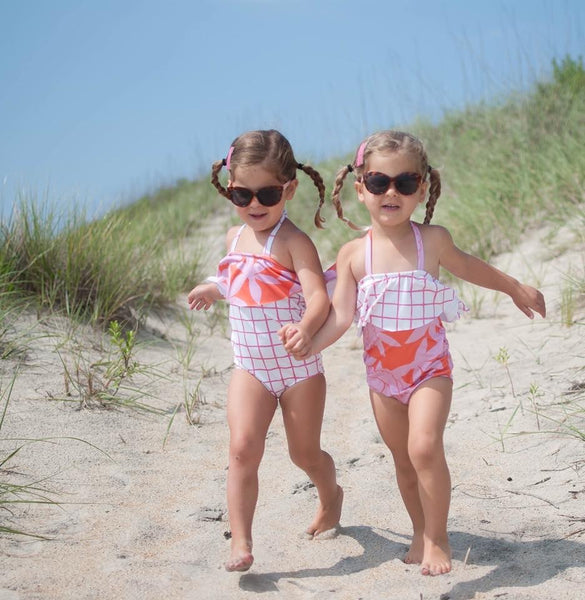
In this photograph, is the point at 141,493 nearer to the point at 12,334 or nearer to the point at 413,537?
the point at 413,537

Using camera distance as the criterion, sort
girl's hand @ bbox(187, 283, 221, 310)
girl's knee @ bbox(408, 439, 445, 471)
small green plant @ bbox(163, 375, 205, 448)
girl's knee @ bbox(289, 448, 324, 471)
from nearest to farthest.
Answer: girl's knee @ bbox(408, 439, 445, 471) < girl's knee @ bbox(289, 448, 324, 471) < girl's hand @ bbox(187, 283, 221, 310) < small green plant @ bbox(163, 375, 205, 448)

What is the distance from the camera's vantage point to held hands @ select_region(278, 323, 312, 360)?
105 inches

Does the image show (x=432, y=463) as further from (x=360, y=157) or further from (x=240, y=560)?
(x=360, y=157)

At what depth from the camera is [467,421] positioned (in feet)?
14.0

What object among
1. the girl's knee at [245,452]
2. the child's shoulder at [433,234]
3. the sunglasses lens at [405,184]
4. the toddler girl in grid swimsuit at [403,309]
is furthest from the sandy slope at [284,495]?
the sunglasses lens at [405,184]

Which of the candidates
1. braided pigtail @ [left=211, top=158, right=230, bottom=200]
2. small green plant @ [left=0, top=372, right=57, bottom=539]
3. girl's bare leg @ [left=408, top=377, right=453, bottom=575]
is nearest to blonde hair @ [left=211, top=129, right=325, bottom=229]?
braided pigtail @ [left=211, top=158, right=230, bottom=200]

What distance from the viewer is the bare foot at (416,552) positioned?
2.89 metres

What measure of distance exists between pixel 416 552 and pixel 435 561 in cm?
17

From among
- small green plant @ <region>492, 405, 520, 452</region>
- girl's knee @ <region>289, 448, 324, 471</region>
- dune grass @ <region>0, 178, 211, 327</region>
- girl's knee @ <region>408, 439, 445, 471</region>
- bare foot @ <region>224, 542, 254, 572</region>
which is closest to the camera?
girl's knee @ <region>408, 439, 445, 471</region>

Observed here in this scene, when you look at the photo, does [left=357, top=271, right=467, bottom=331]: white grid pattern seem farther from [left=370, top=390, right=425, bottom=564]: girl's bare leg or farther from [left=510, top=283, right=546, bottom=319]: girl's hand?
[left=510, top=283, right=546, bottom=319]: girl's hand

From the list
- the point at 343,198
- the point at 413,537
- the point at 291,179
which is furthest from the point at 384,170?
the point at 343,198

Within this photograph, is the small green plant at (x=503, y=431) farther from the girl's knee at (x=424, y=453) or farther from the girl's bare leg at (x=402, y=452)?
the girl's knee at (x=424, y=453)

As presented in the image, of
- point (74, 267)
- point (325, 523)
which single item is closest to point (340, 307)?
point (325, 523)

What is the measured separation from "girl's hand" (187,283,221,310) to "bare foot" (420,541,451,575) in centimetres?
123
